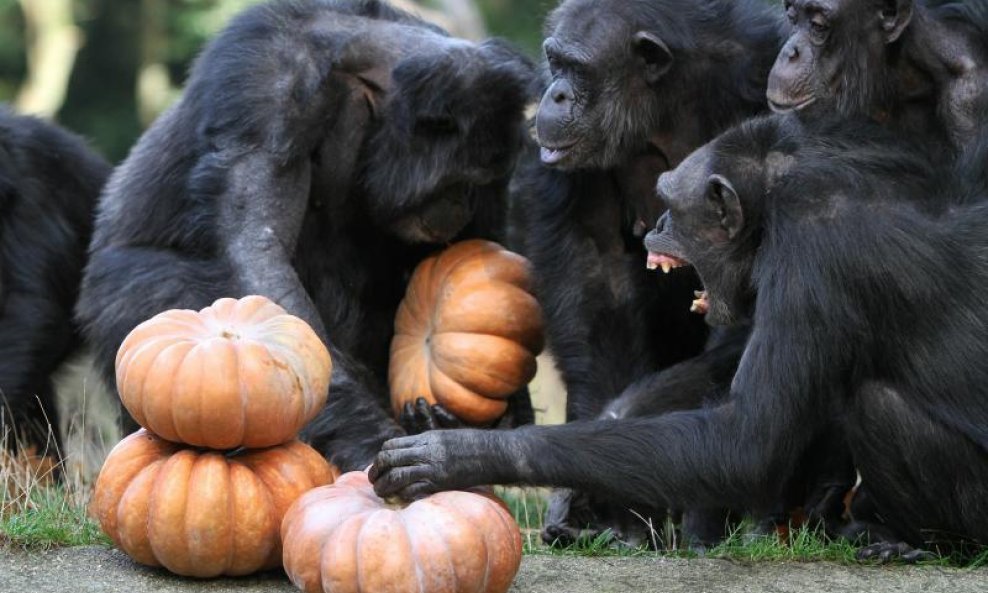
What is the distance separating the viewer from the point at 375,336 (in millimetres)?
8375

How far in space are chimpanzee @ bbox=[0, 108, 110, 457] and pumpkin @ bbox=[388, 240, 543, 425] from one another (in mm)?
2360

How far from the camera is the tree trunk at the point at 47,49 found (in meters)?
19.2

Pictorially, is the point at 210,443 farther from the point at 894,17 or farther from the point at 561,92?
the point at 894,17

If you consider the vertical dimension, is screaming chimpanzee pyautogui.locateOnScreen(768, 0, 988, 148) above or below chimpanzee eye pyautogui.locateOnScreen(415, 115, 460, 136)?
above

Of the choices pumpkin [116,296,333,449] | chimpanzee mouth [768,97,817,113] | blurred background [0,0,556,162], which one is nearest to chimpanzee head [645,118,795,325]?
chimpanzee mouth [768,97,817,113]

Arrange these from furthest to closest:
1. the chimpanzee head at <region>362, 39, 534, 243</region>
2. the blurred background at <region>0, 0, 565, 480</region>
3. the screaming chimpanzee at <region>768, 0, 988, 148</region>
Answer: the blurred background at <region>0, 0, 565, 480</region> < the chimpanzee head at <region>362, 39, 534, 243</region> < the screaming chimpanzee at <region>768, 0, 988, 148</region>

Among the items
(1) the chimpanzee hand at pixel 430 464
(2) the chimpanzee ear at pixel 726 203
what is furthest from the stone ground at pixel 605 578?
(2) the chimpanzee ear at pixel 726 203

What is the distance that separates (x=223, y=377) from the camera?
574 centimetres

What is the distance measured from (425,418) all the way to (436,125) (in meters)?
1.46

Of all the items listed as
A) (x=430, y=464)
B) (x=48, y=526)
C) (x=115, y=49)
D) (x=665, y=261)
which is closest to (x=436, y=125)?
(x=665, y=261)

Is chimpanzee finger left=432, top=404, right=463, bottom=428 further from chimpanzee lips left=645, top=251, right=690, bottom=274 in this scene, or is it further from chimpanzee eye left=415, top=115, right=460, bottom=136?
chimpanzee lips left=645, top=251, right=690, bottom=274

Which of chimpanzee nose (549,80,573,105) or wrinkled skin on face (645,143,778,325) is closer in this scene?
wrinkled skin on face (645,143,778,325)

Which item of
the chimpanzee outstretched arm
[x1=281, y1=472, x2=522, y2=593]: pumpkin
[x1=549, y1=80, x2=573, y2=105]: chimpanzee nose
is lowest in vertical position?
[x1=281, y1=472, x2=522, y2=593]: pumpkin

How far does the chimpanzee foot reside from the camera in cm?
612
